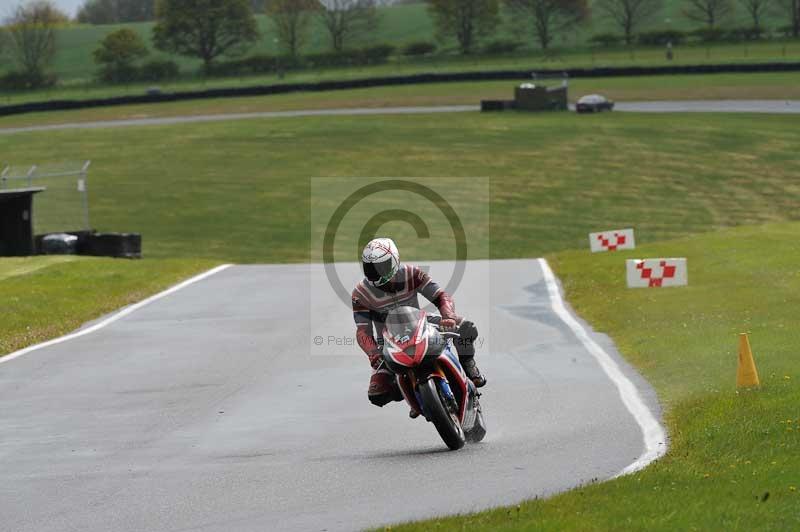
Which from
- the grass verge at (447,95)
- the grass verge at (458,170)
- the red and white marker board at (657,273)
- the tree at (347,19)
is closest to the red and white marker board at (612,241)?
the grass verge at (458,170)

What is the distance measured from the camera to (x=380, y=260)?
9961 millimetres

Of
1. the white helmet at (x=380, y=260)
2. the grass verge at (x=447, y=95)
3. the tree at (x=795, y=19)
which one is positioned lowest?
the white helmet at (x=380, y=260)

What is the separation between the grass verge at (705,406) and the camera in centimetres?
764

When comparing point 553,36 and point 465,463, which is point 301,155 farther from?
point 553,36

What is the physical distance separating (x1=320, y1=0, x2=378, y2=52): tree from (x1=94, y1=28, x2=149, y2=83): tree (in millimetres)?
18409

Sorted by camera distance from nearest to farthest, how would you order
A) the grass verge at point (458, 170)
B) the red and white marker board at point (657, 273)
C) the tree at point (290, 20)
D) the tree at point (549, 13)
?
the red and white marker board at point (657, 273)
the grass verge at point (458, 170)
the tree at point (549, 13)
the tree at point (290, 20)

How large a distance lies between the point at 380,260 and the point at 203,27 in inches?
4606

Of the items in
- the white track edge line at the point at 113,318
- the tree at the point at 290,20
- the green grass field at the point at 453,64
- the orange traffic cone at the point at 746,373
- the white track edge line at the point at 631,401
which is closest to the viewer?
the white track edge line at the point at 631,401

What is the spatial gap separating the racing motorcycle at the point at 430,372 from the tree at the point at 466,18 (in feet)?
366

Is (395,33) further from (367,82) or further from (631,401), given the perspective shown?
(631,401)

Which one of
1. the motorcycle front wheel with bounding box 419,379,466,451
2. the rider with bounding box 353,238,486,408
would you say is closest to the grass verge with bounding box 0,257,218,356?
the rider with bounding box 353,238,486,408

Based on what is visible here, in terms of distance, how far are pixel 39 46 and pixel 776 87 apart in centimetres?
7216

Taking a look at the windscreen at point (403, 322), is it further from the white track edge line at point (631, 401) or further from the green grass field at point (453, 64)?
the green grass field at point (453, 64)

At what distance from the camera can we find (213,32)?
124062 millimetres
